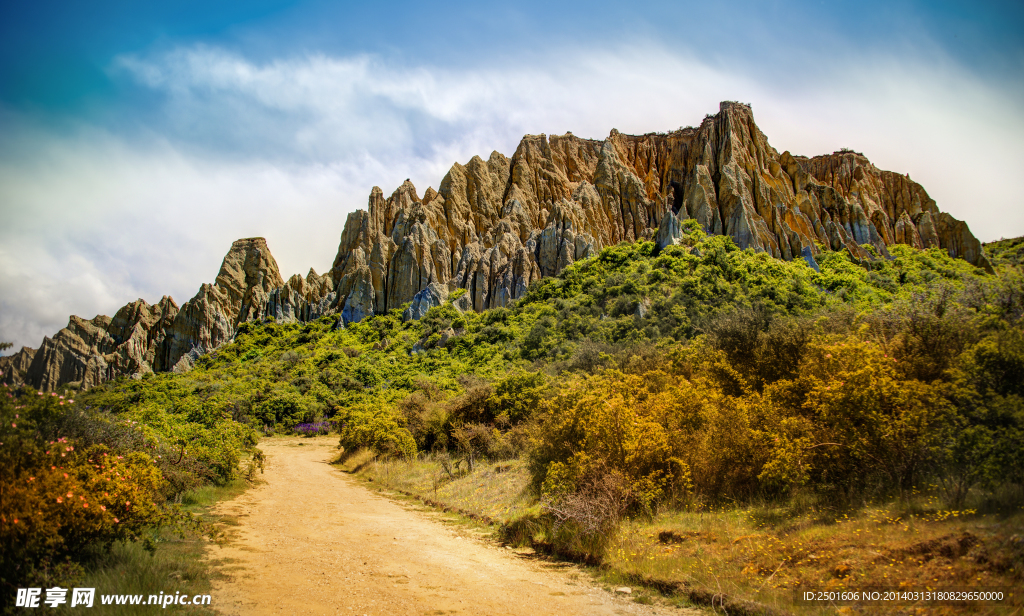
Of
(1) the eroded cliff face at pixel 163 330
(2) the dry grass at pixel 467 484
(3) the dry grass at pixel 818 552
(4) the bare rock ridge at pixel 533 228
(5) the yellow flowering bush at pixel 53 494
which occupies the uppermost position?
(4) the bare rock ridge at pixel 533 228

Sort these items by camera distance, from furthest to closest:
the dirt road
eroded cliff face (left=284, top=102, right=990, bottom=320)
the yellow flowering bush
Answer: eroded cliff face (left=284, top=102, right=990, bottom=320) → the dirt road → the yellow flowering bush

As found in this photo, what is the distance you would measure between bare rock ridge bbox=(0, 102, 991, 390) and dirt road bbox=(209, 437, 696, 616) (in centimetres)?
5080

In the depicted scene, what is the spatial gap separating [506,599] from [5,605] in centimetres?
602

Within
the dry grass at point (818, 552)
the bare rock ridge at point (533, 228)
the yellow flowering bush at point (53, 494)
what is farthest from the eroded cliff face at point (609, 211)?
the yellow flowering bush at point (53, 494)

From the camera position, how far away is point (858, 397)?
835cm

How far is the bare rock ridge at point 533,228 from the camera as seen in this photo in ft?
219

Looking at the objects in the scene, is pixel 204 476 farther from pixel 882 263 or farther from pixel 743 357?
pixel 882 263

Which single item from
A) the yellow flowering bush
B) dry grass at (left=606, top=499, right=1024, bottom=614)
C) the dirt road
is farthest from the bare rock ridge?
the yellow flowering bush

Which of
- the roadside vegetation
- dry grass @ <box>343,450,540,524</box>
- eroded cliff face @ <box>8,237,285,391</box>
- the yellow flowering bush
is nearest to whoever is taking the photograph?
the yellow flowering bush

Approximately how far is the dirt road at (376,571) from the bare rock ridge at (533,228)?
5080 cm

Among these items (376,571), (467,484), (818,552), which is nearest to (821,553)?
(818,552)

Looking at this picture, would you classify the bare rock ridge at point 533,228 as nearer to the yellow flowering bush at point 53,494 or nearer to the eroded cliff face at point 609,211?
the eroded cliff face at point 609,211

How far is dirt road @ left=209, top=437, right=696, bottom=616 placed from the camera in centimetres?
709

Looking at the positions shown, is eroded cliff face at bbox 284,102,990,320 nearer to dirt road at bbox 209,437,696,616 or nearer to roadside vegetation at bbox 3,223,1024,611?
roadside vegetation at bbox 3,223,1024,611
